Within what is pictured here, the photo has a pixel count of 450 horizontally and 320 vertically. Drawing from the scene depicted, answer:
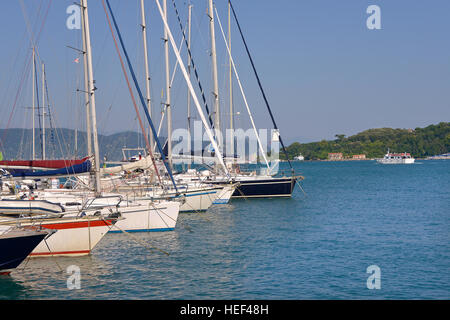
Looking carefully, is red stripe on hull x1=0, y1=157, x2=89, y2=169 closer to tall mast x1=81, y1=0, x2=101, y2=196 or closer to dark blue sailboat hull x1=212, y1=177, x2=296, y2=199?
tall mast x1=81, y1=0, x2=101, y2=196

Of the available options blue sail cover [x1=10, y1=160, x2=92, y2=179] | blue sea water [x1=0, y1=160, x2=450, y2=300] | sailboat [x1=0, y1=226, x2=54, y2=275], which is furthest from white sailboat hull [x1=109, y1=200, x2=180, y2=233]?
sailboat [x1=0, y1=226, x2=54, y2=275]

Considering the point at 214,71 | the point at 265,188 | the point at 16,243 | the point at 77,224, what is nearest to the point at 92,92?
the point at 77,224

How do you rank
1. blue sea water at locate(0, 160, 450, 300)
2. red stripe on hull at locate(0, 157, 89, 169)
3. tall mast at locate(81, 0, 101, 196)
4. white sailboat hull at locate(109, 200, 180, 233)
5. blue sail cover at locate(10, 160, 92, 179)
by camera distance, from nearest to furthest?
blue sea water at locate(0, 160, 450, 300) < blue sail cover at locate(10, 160, 92, 179) < tall mast at locate(81, 0, 101, 196) < red stripe on hull at locate(0, 157, 89, 169) < white sailboat hull at locate(109, 200, 180, 233)

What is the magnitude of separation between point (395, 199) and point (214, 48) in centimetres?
2231

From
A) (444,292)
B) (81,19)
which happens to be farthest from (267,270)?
(81,19)

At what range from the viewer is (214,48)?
4091cm

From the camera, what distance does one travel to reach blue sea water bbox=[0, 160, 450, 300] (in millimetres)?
16031

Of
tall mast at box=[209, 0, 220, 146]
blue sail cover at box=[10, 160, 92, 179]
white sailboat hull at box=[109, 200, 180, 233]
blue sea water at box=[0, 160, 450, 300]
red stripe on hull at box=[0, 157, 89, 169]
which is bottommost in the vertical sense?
blue sea water at box=[0, 160, 450, 300]

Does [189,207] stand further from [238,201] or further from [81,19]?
[81,19]

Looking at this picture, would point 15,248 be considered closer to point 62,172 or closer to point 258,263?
point 62,172

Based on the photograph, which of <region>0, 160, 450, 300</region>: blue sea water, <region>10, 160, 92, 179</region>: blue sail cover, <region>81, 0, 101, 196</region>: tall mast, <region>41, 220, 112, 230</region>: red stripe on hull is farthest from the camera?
<region>81, 0, 101, 196</region>: tall mast

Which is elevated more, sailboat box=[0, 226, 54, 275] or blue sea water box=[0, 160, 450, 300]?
sailboat box=[0, 226, 54, 275]

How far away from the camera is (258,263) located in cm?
1983

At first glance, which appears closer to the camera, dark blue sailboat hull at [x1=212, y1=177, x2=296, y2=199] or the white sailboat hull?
the white sailboat hull
